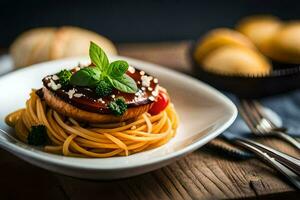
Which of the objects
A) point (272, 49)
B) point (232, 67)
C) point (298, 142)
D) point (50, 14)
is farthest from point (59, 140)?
point (50, 14)

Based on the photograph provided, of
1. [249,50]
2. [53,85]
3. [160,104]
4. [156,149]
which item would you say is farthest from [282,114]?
[53,85]

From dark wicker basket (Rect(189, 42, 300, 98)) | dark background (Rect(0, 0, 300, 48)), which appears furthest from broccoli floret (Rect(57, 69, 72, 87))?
dark background (Rect(0, 0, 300, 48))

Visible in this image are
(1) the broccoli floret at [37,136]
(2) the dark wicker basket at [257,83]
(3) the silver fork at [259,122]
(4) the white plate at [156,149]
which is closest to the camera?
(4) the white plate at [156,149]

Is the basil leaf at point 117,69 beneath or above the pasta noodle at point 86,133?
above

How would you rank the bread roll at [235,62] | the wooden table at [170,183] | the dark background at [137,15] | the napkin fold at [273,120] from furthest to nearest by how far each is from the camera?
the dark background at [137,15] → the bread roll at [235,62] → the napkin fold at [273,120] → the wooden table at [170,183]

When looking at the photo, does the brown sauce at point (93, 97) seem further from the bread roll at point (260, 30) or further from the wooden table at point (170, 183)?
the bread roll at point (260, 30)

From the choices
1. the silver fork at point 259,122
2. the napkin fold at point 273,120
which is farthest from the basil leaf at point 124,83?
the silver fork at point 259,122

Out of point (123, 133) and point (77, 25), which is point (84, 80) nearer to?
point (123, 133)

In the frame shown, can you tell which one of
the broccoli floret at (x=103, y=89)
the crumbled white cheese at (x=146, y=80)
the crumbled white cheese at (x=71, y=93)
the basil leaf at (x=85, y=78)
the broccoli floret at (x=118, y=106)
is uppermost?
the basil leaf at (x=85, y=78)
